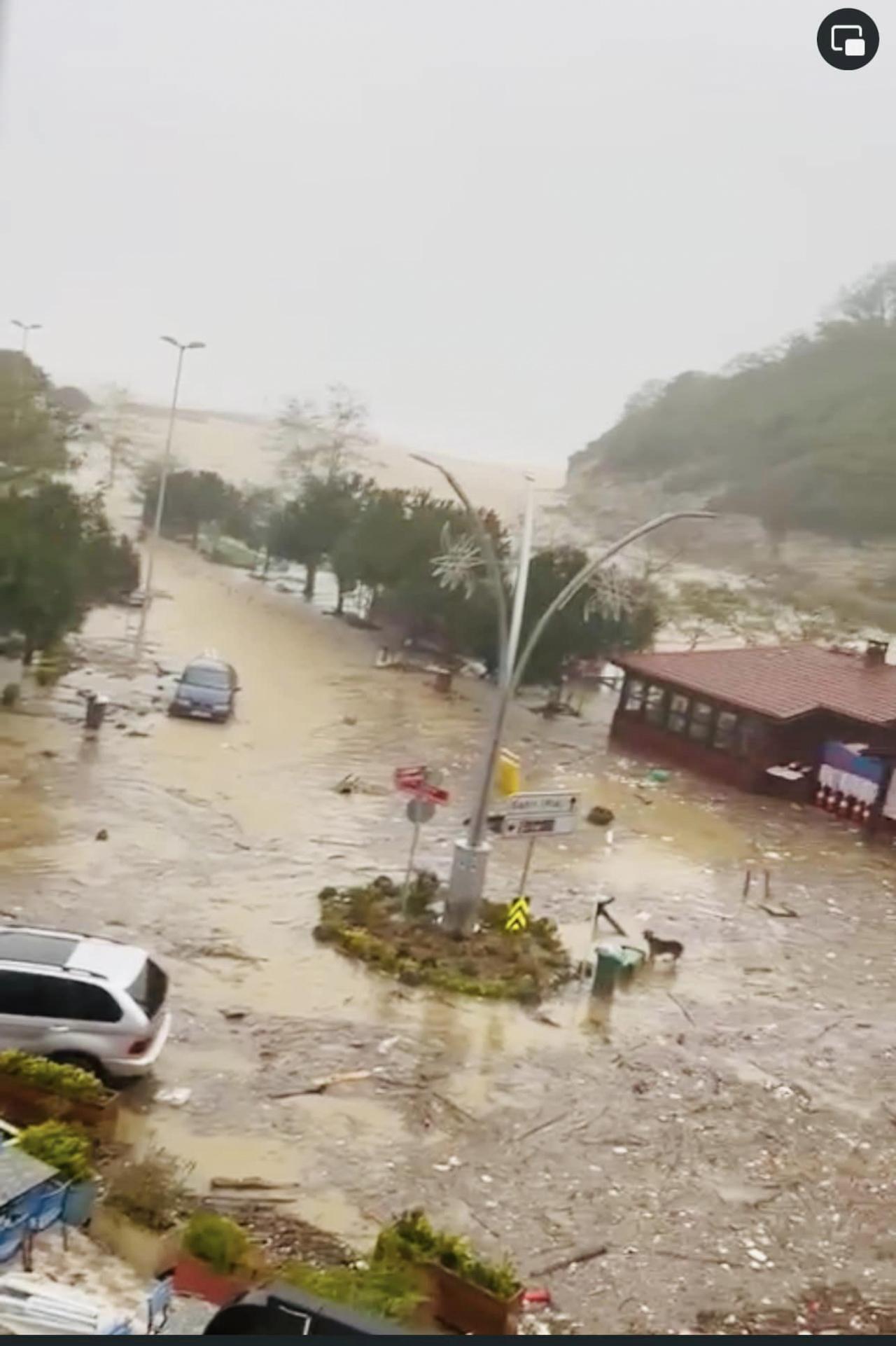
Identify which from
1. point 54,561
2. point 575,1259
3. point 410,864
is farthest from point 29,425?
point 575,1259

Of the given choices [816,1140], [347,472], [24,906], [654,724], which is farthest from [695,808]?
[24,906]

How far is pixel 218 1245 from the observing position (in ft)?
7.98

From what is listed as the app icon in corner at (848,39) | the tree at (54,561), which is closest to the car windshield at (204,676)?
the tree at (54,561)

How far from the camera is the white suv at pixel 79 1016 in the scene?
2.83 meters

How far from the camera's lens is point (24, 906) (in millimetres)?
3240

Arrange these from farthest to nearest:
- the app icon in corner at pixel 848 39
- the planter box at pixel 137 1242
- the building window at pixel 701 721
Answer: the building window at pixel 701 721 < the app icon in corner at pixel 848 39 < the planter box at pixel 137 1242

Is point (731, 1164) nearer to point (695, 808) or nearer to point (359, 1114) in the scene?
point (359, 1114)

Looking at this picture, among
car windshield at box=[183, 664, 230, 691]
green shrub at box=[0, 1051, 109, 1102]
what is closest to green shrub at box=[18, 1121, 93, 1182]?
green shrub at box=[0, 1051, 109, 1102]

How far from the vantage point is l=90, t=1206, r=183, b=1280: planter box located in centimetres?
249

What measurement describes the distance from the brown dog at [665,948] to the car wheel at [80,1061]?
136 centimetres

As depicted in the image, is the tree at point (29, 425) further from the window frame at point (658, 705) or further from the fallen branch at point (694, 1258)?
the fallen branch at point (694, 1258)

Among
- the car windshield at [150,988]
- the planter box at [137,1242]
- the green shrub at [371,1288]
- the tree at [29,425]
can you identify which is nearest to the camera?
the green shrub at [371,1288]

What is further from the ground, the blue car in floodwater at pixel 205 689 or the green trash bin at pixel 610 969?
the blue car in floodwater at pixel 205 689

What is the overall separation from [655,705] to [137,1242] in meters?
1.83
